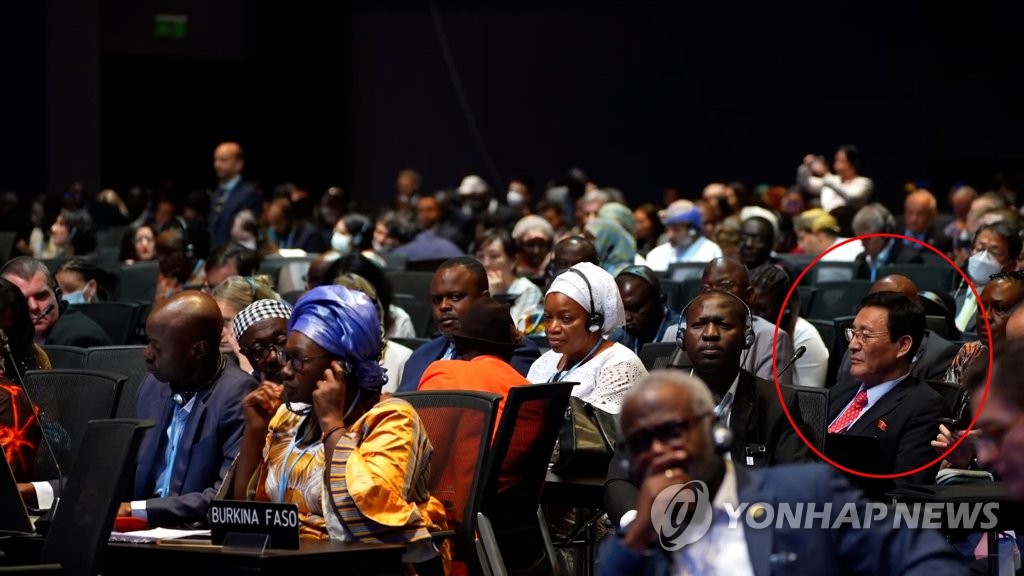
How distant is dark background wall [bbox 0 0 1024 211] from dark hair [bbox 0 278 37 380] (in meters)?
13.8

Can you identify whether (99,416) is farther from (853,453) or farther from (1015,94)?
(1015,94)

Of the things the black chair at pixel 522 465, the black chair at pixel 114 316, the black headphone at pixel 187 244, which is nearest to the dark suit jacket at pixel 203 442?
the black chair at pixel 522 465

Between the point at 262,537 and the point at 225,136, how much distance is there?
17.3 m

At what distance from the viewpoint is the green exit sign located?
62.8ft

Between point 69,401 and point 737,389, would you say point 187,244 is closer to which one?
point 69,401

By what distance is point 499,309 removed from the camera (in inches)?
195

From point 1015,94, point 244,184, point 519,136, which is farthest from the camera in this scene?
point 519,136

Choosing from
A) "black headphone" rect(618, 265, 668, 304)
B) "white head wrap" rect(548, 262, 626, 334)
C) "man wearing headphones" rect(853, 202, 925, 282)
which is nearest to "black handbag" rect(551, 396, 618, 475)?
"white head wrap" rect(548, 262, 626, 334)

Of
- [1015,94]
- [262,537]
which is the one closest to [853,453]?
[262,537]

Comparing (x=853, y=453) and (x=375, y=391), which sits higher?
(x=375, y=391)

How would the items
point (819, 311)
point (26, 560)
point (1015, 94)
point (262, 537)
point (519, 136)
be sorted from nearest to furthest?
point (262, 537) → point (26, 560) → point (819, 311) → point (1015, 94) → point (519, 136)

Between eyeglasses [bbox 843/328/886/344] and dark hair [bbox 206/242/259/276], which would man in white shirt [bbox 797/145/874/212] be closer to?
dark hair [bbox 206/242/259/276]

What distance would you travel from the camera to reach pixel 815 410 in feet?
14.5

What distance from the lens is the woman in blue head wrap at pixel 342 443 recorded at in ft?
11.2
